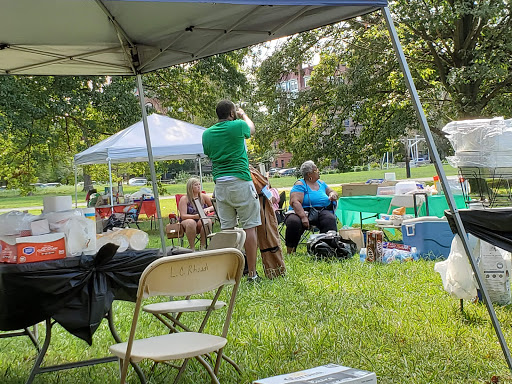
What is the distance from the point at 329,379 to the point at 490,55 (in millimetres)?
15511

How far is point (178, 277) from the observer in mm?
2803

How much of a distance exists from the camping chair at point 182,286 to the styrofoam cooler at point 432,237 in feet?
17.1

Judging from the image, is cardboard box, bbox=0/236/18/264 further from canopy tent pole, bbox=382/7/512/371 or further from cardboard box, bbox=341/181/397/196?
cardboard box, bbox=341/181/397/196

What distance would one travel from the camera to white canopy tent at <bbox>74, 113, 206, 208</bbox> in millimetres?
11898

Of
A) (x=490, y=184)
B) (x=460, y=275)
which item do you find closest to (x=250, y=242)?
(x=460, y=275)

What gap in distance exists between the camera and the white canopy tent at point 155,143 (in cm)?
1190

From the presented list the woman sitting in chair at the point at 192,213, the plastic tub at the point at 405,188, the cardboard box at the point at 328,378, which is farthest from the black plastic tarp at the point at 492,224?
the woman sitting in chair at the point at 192,213

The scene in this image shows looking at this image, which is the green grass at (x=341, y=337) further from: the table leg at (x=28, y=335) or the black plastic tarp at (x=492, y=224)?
the black plastic tarp at (x=492, y=224)

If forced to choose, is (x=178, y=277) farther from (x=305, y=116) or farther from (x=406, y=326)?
(x=305, y=116)

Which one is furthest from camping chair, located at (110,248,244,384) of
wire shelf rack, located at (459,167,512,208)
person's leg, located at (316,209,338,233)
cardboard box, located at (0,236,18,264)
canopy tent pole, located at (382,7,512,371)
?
person's leg, located at (316,209,338,233)

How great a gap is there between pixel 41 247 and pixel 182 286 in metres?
0.88

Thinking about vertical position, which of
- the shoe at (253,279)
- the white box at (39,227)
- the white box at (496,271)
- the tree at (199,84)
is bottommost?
the shoe at (253,279)

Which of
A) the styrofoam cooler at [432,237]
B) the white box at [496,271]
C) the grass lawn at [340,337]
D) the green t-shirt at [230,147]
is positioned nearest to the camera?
the grass lawn at [340,337]

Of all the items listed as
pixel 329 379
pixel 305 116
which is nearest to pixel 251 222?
pixel 329 379
